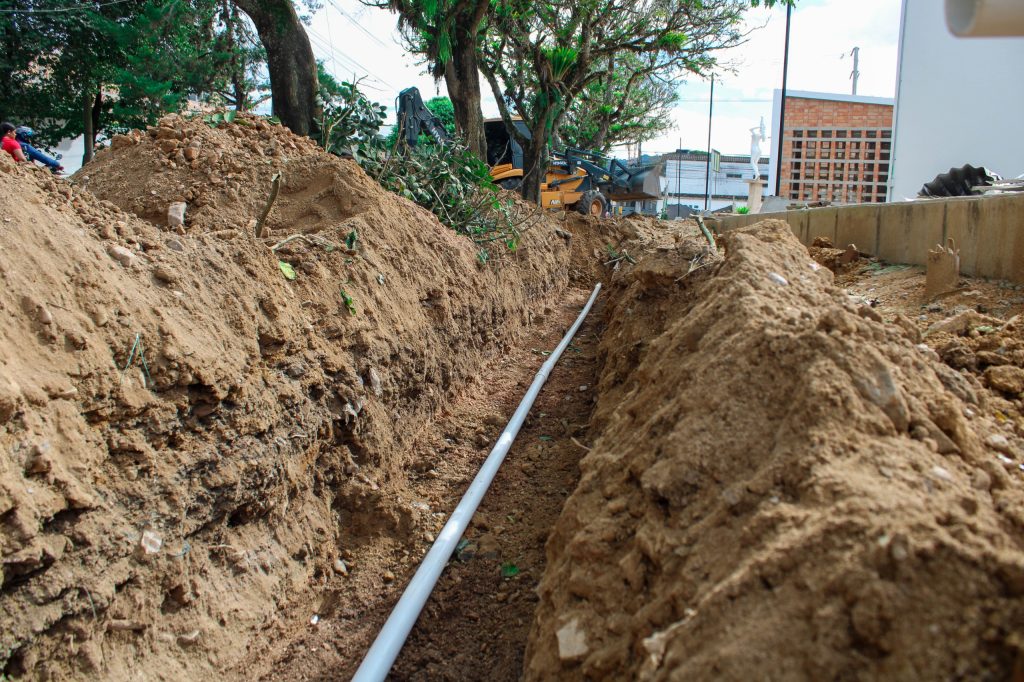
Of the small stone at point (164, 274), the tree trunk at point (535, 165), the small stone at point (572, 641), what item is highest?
the tree trunk at point (535, 165)

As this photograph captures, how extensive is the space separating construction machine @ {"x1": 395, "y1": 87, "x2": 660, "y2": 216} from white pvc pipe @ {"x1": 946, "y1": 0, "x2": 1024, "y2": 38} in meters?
13.1

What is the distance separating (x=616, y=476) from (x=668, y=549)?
0.53 meters

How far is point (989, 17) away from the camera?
1512 millimetres

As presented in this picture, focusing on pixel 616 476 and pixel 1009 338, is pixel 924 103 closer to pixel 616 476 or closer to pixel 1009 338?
pixel 1009 338

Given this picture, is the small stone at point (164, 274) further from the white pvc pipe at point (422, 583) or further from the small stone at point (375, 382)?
the white pvc pipe at point (422, 583)

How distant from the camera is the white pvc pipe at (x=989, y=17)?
149cm

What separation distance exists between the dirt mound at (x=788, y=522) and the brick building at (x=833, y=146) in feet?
73.9

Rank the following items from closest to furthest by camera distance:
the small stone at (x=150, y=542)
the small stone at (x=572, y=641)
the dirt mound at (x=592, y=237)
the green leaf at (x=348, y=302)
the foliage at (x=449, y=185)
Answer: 1. the small stone at (x=572, y=641)
2. the small stone at (x=150, y=542)
3. the green leaf at (x=348, y=302)
4. the foliage at (x=449, y=185)
5. the dirt mound at (x=592, y=237)

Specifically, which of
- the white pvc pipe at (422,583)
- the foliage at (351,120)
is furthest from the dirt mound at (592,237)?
the white pvc pipe at (422,583)

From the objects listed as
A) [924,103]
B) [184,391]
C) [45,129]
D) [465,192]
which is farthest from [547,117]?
[184,391]

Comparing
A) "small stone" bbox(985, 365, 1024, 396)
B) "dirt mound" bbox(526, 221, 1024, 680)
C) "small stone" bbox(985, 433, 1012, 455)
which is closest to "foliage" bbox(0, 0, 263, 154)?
"dirt mound" bbox(526, 221, 1024, 680)

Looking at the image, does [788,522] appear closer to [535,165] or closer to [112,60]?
[535,165]

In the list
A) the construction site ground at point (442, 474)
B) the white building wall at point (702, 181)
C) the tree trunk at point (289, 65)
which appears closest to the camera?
the construction site ground at point (442, 474)

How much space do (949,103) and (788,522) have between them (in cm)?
1657
